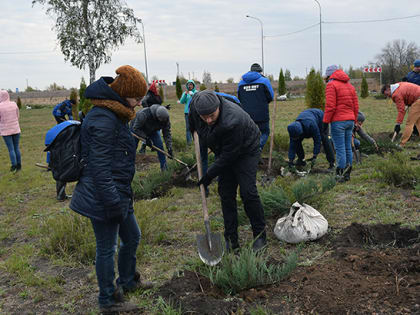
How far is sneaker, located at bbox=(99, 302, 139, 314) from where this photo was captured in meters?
3.04

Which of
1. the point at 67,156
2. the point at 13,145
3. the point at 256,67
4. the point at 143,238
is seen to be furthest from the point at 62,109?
the point at 67,156

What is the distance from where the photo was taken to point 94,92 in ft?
8.93

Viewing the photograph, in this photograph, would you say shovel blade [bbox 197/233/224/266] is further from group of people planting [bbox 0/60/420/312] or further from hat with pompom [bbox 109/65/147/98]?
hat with pompom [bbox 109/65/147/98]

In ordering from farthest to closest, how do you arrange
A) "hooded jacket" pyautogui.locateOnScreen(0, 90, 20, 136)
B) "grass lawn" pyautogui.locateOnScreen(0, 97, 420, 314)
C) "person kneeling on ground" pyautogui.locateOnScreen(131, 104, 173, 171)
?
"hooded jacket" pyautogui.locateOnScreen(0, 90, 20, 136)
"person kneeling on ground" pyautogui.locateOnScreen(131, 104, 173, 171)
"grass lawn" pyautogui.locateOnScreen(0, 97, 420, 314)

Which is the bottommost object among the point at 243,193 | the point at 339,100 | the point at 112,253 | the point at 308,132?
the point at 112,253

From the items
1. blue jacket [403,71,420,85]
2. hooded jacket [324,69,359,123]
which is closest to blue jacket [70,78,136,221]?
hooded jacket [324,69,359,123]

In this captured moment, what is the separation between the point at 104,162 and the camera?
2594 millimetres

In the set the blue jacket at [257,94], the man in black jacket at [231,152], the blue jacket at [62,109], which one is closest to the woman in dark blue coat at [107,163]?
the man in black jacket at [231,152]

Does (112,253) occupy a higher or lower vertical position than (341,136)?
lower

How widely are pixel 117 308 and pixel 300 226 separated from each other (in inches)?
75.0

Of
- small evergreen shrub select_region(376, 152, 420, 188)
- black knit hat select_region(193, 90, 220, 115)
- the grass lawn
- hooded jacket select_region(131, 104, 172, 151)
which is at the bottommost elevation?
the grass lawn

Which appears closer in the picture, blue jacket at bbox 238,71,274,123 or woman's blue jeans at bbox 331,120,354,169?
woman's blue jeans at bbox 331,120,354,169

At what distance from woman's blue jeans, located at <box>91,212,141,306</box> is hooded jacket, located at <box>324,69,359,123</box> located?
12.5 feet

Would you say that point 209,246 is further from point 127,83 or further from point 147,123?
point 147,123
